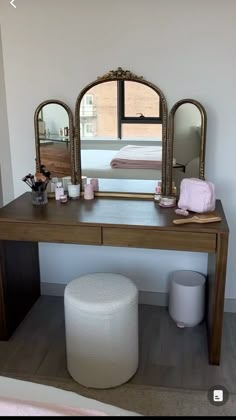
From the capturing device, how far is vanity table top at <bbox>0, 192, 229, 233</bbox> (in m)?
2.05

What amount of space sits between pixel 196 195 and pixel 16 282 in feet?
3.83

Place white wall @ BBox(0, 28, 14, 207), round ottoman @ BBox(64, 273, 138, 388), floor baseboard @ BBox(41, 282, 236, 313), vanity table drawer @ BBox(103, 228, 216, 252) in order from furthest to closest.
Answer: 1. floor baseboard @ BBox(41, 282, 236, 313)
2. white wall @ BBox(0, 28, 14, 207)
3. vanity table drawer @ BBox(103, 228, 216, 252)
4. round ottoman @ BBox(64, 273, 138, 388)

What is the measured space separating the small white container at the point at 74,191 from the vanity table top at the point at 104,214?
35 millimetres

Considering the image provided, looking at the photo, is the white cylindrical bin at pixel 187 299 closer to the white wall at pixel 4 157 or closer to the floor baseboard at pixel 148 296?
the floor baseboard at pixel 148 296

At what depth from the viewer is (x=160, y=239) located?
2.04 meters

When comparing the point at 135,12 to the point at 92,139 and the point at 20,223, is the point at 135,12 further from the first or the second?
the point at 20,223

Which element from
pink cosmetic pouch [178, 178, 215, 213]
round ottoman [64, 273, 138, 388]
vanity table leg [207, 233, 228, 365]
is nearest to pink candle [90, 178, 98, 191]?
pink cosmetic pouch [178, 178, 215, 213]

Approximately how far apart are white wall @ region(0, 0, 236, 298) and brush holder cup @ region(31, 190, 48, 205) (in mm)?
428

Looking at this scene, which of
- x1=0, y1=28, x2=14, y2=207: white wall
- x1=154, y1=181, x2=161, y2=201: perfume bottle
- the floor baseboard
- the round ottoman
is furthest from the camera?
the floor baseboard

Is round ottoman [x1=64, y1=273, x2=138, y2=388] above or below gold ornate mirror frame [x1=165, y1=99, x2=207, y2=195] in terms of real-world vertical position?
below

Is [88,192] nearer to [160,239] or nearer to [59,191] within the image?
[59,191]

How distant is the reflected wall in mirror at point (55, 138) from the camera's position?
8.06 feet

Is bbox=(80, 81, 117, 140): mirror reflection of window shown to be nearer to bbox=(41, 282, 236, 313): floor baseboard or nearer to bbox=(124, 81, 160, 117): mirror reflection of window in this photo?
bbox=(124, 81, 160, 117): mirror reflection of window

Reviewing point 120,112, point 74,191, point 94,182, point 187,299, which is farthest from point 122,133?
point 187,299
